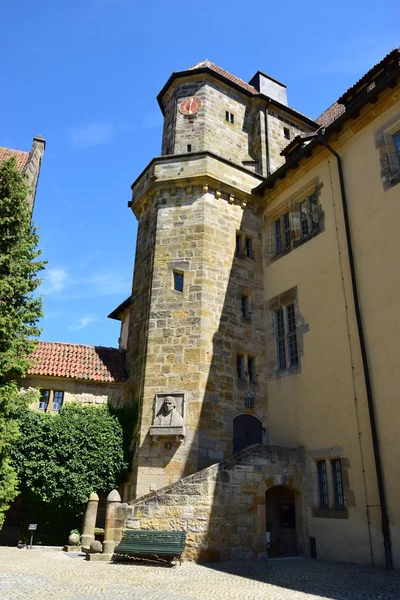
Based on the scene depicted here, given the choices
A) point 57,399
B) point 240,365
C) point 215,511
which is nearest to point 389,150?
point 240,365

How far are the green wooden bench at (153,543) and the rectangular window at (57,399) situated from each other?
18.7ft

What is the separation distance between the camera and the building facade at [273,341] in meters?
10.7

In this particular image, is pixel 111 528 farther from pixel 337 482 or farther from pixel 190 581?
pixel 337 482

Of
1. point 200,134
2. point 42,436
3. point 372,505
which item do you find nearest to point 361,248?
point 372,505

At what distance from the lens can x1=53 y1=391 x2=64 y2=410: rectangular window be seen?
14.8m

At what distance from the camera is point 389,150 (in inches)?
486

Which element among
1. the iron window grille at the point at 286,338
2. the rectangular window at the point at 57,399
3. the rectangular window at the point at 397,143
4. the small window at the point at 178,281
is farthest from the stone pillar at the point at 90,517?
the rectangular window at the point at 397,143

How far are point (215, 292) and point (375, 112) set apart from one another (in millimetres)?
7030

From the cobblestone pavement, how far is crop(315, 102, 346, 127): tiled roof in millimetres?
17849

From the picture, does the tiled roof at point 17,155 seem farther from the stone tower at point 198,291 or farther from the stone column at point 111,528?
the stone column at point 111,528

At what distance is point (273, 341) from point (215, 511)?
6.21m

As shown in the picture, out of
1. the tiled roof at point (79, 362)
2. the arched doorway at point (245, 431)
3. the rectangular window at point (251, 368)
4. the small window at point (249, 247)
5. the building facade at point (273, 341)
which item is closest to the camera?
the building facade at point (273, 341)

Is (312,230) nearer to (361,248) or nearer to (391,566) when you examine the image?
(361,248)

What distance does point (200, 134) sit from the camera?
60.3 ft
